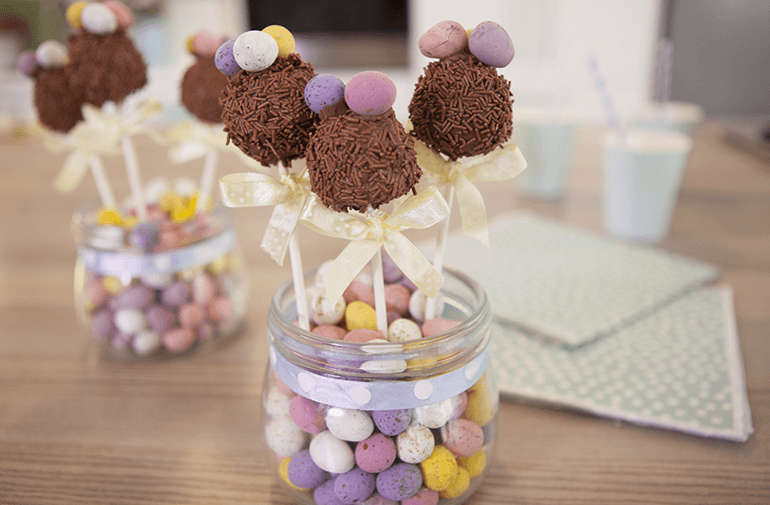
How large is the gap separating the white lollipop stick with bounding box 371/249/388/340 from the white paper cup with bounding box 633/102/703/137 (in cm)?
92

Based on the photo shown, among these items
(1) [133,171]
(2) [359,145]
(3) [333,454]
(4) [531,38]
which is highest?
(2) [359,145]

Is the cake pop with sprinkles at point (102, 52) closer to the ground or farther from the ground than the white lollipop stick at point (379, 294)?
farther from the ground

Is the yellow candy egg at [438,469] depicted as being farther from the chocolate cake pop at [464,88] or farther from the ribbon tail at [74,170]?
the ribbon tail at [74,170]

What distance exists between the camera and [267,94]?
1.22 feet

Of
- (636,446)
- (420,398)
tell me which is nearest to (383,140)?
(420,398)

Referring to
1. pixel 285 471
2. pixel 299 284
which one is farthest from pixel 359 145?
pixel 285 471

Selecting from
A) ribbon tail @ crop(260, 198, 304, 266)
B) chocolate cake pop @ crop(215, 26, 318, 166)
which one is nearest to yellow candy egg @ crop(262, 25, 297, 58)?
chocolate cake pop @ crop(215, 26, 318, 166)

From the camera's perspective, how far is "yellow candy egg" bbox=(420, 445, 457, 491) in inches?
15.7

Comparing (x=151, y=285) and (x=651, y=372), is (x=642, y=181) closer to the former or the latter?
(x=651, y=372)

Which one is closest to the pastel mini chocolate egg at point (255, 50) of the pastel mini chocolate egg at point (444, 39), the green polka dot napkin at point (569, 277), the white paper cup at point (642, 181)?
the pastel mini chocolate egg at point (444, 39)

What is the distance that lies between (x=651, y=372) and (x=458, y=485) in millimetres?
281

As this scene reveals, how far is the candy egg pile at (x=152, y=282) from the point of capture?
24.3 inches

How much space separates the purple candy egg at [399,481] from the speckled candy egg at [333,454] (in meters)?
0.03

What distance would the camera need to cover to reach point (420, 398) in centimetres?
39
